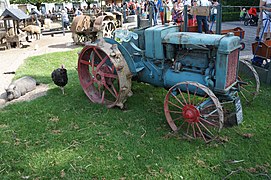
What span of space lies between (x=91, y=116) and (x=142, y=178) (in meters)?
1.83

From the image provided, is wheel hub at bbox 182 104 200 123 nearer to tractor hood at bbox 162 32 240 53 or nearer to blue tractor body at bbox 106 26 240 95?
blue tractor body at bbox 106 26 240 95

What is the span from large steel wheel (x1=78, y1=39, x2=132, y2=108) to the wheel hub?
1141 mm

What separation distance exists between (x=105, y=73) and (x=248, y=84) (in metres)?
2.87

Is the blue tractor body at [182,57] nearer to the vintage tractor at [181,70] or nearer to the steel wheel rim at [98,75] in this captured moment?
the vintage tractor at [181,70]

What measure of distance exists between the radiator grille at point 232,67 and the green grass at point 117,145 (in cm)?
71

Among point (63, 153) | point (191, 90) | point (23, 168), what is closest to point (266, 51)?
point (191, 90)

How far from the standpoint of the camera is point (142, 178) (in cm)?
315

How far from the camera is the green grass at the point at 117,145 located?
3.28 meters

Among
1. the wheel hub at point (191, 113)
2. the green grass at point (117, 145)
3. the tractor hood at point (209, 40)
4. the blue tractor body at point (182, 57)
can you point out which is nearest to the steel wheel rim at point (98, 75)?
the green grass at point (117, 145)

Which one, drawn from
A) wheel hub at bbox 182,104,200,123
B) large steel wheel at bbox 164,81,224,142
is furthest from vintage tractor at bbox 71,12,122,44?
wheel hub at bbox 182,104,200,123

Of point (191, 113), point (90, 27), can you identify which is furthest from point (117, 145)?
point (90, 27)

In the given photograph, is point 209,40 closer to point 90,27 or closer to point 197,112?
point 197,112

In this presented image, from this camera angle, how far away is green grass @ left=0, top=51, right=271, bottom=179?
10.7 feet

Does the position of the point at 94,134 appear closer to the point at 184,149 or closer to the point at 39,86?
the point at 184,149
